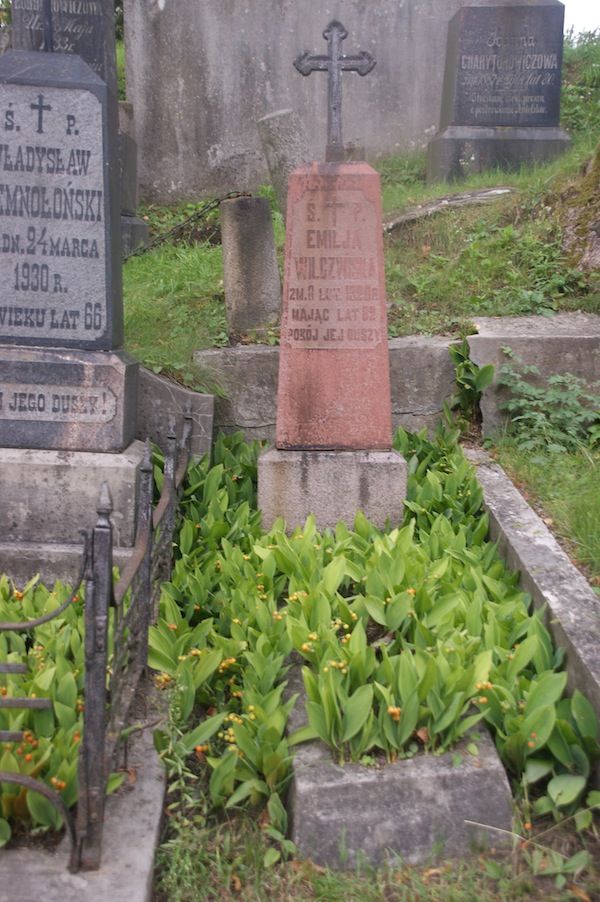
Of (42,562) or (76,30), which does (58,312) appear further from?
(76,30)

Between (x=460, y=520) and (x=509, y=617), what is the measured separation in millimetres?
1043

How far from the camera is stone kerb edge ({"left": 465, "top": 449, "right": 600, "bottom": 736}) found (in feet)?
9.23

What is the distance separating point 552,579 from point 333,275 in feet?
5.96

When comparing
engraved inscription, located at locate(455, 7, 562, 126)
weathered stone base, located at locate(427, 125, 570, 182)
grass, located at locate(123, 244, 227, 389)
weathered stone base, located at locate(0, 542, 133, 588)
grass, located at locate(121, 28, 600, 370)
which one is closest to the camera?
weathered stone base, located at locate(0, 542, 133, 588)

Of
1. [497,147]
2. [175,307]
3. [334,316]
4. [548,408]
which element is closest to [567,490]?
[548,408]

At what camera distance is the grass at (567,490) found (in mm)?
3678

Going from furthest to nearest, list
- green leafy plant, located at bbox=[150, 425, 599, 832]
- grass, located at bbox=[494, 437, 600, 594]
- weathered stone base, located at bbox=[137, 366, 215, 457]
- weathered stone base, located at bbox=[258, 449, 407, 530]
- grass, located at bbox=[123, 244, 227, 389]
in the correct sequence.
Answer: grass, located at bbox=[123, 244, 227, 389], weathered stone base, located at bbox=[137, 366, 215, 457], weathered stone base, located at bbox=[258, 449, 407, 530], grass, located at bbox=[494, 437, 600, 594], green leafy plant, located at bbox=[150, 425, 599, 832]

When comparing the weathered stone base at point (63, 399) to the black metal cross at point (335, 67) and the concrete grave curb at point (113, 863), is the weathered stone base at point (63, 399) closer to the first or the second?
the black metal cross at point (335, 67)

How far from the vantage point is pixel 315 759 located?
2.61 m

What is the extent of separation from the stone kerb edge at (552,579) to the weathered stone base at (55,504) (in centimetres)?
171

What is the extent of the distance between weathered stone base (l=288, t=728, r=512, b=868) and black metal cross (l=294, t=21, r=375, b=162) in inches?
115

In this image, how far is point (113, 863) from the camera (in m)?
2.22

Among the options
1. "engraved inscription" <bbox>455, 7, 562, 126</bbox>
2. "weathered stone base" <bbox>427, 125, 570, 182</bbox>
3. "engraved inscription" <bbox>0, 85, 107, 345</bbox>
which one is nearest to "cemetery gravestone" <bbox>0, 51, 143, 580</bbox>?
"engraved inscription" <bbox>0, 85, 107, 345</bbox>

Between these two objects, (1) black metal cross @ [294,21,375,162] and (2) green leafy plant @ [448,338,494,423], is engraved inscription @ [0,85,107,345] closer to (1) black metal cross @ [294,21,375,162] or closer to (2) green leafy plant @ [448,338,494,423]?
(1) black metal cross @ [294,21,375,162]
